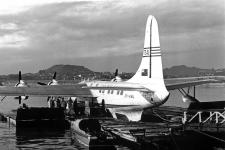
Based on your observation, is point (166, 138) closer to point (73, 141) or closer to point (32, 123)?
point (73, 141)

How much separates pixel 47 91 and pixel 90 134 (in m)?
13.7

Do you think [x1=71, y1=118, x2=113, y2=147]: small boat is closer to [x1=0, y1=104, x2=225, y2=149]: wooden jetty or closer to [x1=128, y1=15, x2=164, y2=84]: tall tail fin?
[x1=0, y1=104, x2=225, y2=149]: wooden jetty

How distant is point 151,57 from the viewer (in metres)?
28.3

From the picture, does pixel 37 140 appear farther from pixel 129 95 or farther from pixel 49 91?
pixel 49 91

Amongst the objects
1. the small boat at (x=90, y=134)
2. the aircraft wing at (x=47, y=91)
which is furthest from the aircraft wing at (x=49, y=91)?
the small boat at (x=90, y=134)

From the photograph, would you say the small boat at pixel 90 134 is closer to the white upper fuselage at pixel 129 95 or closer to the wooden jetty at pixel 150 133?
the wooden jetty at pixel 150 133

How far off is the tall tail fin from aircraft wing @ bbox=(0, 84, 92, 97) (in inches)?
291

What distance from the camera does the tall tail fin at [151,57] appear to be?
27.7 meters

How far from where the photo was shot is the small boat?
20.8m

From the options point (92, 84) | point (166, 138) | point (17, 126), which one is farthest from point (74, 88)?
point (166, 138)

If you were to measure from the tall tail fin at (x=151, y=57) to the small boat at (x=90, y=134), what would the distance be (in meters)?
6.09

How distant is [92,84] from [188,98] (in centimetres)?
932

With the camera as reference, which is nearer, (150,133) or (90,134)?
(90,134)

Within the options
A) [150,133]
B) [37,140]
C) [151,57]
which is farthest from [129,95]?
[37,140]
